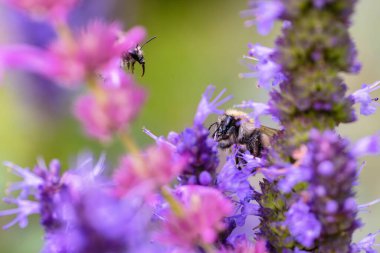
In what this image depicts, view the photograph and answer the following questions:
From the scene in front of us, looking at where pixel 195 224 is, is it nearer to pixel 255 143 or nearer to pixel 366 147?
pixel 366 147

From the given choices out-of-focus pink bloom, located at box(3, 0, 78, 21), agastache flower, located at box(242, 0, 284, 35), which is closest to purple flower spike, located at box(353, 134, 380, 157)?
agastache flower, located at box(242, 0, 284, 35)

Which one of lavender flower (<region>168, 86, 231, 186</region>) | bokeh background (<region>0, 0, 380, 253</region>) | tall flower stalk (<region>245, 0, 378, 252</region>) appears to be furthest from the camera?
bokeh background (<region>0, 0, 380, 253</region>)

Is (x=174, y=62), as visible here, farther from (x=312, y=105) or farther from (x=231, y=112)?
(x=312, y=105)

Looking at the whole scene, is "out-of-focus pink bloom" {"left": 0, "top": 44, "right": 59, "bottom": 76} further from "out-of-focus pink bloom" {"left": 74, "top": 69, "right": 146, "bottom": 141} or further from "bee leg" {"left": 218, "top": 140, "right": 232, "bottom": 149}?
"bee leg" {"left": 218, "top": 140, "right": 232, "bottom": 149}

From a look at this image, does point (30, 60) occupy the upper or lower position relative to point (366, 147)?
lower

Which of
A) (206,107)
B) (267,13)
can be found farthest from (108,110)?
(206,107)

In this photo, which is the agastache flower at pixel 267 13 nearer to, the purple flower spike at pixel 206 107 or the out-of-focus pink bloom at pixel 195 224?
the purple flower spike at pixel 206 107
